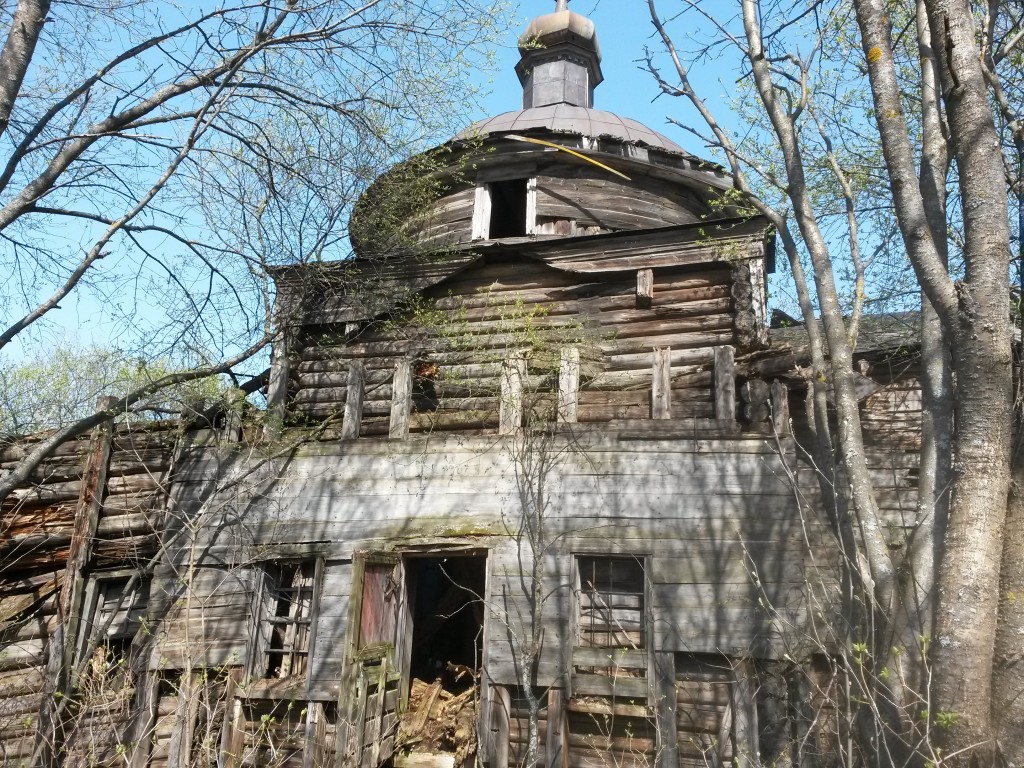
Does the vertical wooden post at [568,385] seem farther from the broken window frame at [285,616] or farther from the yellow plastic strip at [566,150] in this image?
the yellow plastic strip at [566,150]

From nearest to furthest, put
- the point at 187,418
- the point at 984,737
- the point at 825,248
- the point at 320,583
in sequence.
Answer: the point at 984,737 → the point at 825,248 → the point at 320,583 → the point at 187,418

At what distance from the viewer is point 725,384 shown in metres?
7.97

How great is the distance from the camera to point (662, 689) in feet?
22.8

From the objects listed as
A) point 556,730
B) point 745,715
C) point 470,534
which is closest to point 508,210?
point 470,534

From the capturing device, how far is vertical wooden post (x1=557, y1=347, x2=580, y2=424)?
8.20 meters

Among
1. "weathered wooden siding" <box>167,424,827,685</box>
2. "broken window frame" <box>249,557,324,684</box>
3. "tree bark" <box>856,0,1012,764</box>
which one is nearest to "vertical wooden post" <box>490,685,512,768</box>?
"weathered wooden siding" <box>167,424,827,685</box>

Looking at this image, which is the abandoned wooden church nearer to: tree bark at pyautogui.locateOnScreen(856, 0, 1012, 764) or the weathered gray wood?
the weathered gray wood

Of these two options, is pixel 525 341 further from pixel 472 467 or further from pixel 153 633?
pixel 153 633

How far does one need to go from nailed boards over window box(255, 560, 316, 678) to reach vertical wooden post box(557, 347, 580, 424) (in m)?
3.22

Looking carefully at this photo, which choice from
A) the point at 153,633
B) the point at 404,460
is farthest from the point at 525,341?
the point at 153,633

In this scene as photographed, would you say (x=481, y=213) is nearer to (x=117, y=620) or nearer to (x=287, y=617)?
(x=287, y=617)

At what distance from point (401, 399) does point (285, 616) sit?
2.73 meters

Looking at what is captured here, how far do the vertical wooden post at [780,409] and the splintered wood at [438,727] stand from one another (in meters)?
4.41

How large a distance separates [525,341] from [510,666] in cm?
392
